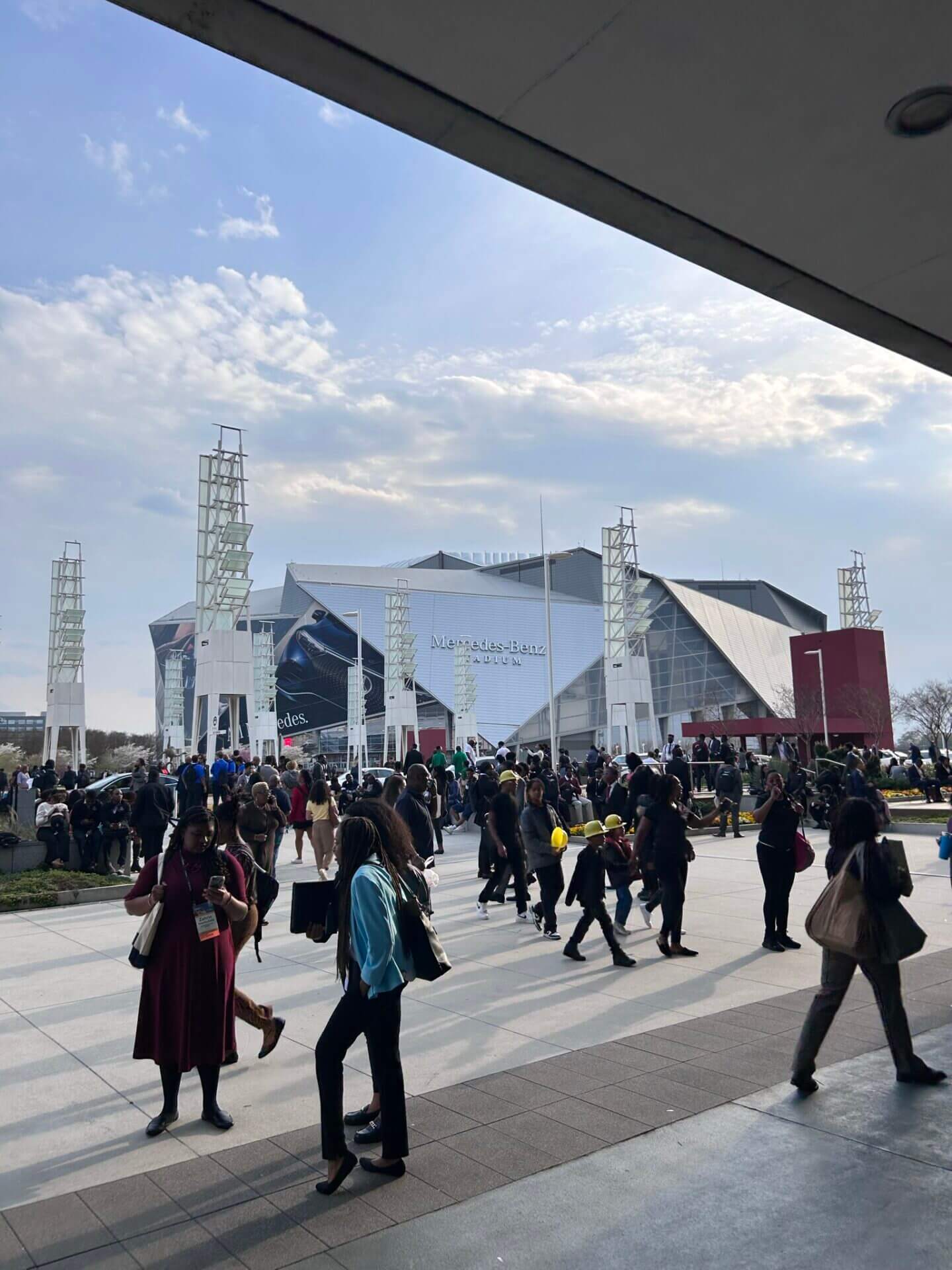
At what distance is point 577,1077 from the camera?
5637mm

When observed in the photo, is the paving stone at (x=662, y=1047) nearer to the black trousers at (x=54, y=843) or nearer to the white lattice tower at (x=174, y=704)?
the black trousers at (x=54, y=843)

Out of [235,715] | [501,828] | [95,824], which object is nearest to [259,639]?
[235,715]

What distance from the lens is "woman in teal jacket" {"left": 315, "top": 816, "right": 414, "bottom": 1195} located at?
4.22 metres

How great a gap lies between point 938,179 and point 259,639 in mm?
83483

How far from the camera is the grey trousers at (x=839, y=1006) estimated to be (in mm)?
5215

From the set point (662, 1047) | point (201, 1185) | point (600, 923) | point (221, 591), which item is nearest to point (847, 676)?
point (221, 591)

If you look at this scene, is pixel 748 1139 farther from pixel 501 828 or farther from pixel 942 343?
pixel 501 828

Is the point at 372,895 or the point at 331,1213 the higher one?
the point at 372,895

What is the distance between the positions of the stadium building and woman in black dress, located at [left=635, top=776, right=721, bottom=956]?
78893 millimetres

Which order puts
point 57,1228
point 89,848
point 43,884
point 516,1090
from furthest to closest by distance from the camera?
point 89,848 < point 43,884 < point 516,1090 < point 57,1228

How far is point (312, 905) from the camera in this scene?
4.71m

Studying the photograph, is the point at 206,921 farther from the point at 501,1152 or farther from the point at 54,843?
the point at 54,843

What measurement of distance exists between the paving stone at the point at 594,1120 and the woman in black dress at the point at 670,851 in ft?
12.4

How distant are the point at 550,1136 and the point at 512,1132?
7.3 inches
